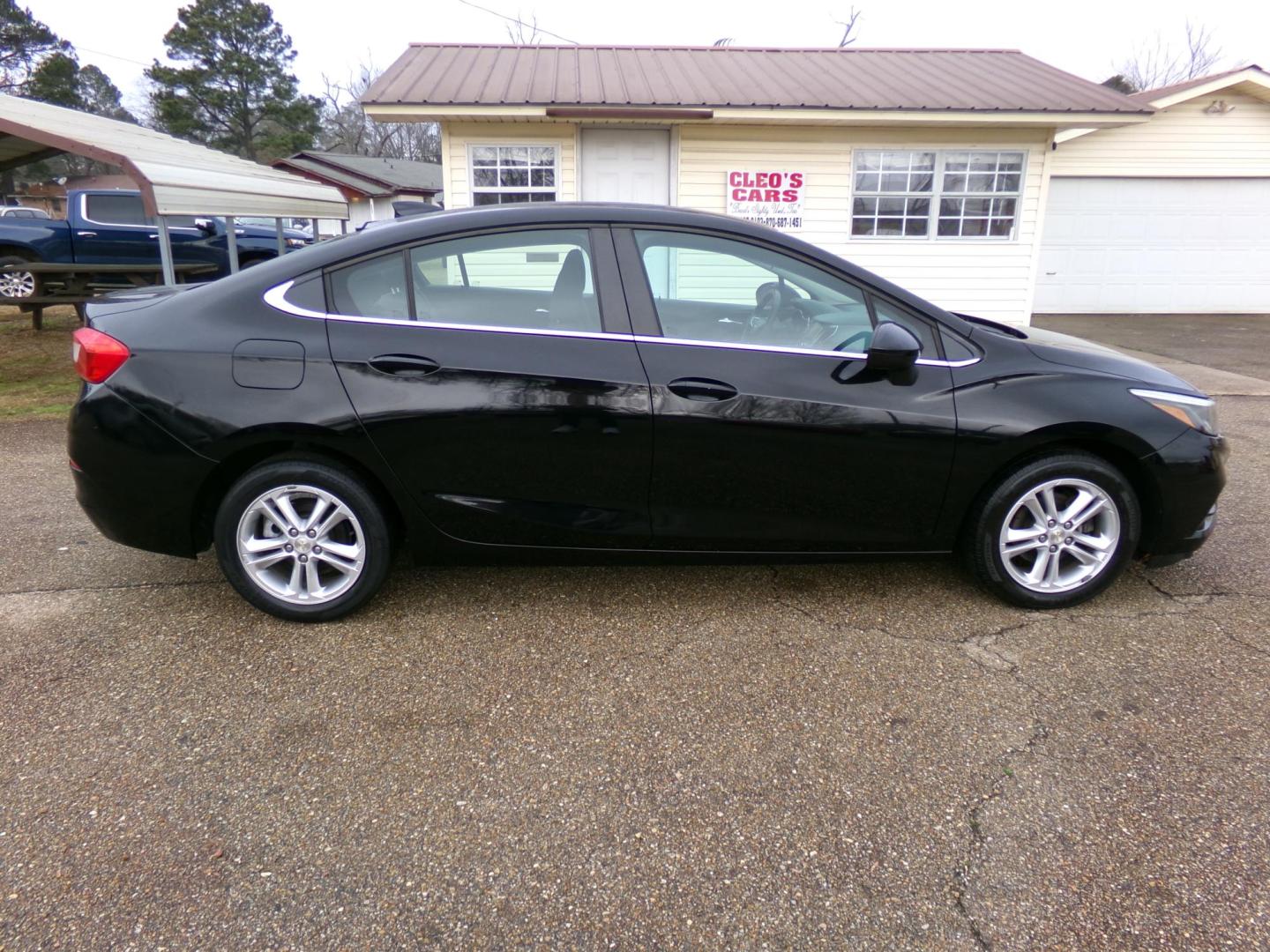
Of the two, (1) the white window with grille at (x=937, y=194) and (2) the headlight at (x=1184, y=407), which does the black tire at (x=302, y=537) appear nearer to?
(2) the headlight at (x=1184, y=407)

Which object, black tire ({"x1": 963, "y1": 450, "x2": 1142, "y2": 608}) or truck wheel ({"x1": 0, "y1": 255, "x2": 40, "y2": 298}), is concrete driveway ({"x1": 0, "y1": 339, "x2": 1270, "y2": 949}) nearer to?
black tire ({"x1": 963, "y1": 450, "x2": 1142, "y2": 608})

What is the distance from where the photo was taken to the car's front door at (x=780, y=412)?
10.1 ft

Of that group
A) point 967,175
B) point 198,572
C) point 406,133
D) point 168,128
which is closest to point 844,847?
point 198,572

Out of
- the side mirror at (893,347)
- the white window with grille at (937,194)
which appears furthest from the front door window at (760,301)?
the white window with grille at (937,194)

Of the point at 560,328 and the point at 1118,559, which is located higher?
the point at 560,328

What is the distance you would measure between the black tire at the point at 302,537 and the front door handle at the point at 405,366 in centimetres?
43

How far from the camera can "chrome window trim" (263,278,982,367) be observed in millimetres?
3053

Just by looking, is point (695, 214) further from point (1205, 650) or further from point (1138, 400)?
point (1205, 650)

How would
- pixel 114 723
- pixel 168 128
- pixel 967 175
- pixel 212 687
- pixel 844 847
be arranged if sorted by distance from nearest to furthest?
pixel 844 847
pixel 114 723
pixel 212 687
pixel 967 175
pixel 168 128

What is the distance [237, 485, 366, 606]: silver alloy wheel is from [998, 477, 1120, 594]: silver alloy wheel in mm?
2530

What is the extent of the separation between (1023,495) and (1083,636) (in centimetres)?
57

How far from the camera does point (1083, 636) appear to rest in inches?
125

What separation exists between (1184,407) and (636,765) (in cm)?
259

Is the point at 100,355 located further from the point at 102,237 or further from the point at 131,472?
the point at 102,237
